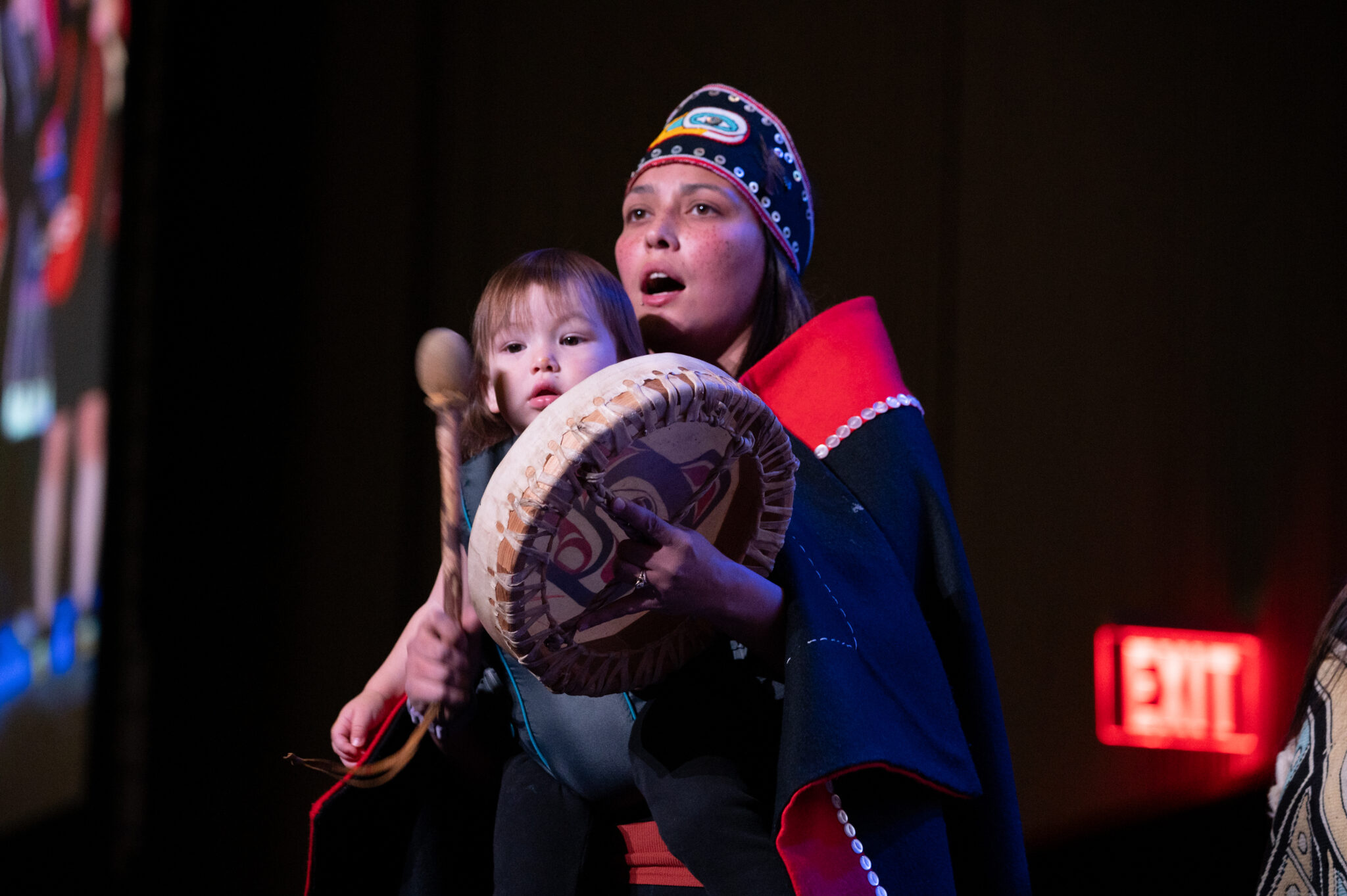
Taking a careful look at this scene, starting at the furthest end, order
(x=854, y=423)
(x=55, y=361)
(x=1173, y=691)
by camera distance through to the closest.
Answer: (x=1173, y=691) → (x=55, y=361) → (x=854, y=423)

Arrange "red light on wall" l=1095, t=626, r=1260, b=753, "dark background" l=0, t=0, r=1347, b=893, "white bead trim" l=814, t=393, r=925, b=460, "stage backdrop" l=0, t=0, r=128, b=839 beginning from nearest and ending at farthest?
"white bead trim" l=814, t=393, r=925, b=460, "stage backdrop" l=0, t=0, r=128, b=839, "dark background" l=0, t=0, r=1347, b=893, "red light on wall" l=1095, t=626, r=1260, b=753

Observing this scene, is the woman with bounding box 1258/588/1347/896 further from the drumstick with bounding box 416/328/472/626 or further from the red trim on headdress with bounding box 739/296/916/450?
the drumstick with bounding box 416/328/472/626

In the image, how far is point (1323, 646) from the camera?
1108 mm

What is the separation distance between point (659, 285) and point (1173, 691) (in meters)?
2.79

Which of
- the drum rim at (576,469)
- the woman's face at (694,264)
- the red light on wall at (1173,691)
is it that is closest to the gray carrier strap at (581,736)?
the drum rim at (576,469)

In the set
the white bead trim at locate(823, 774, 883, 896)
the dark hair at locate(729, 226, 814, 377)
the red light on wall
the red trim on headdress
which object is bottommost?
the red light on wall

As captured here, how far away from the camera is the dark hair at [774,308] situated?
1.44 meters

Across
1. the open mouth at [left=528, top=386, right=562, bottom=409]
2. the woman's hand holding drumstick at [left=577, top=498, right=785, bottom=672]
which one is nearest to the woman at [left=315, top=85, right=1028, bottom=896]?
the woman's hand holding drumstick at [left=577, top=498, right=785, bottom=672]

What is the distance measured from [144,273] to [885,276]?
192 cm

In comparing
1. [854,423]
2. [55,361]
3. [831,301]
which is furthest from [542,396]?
[55,361]

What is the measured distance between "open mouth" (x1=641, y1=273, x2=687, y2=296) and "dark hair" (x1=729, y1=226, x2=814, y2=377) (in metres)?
0.11

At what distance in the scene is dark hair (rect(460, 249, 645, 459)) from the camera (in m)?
1.27

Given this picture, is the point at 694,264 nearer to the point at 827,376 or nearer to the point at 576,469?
the point at 827,376

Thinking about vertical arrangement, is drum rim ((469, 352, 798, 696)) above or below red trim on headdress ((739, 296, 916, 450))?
below
